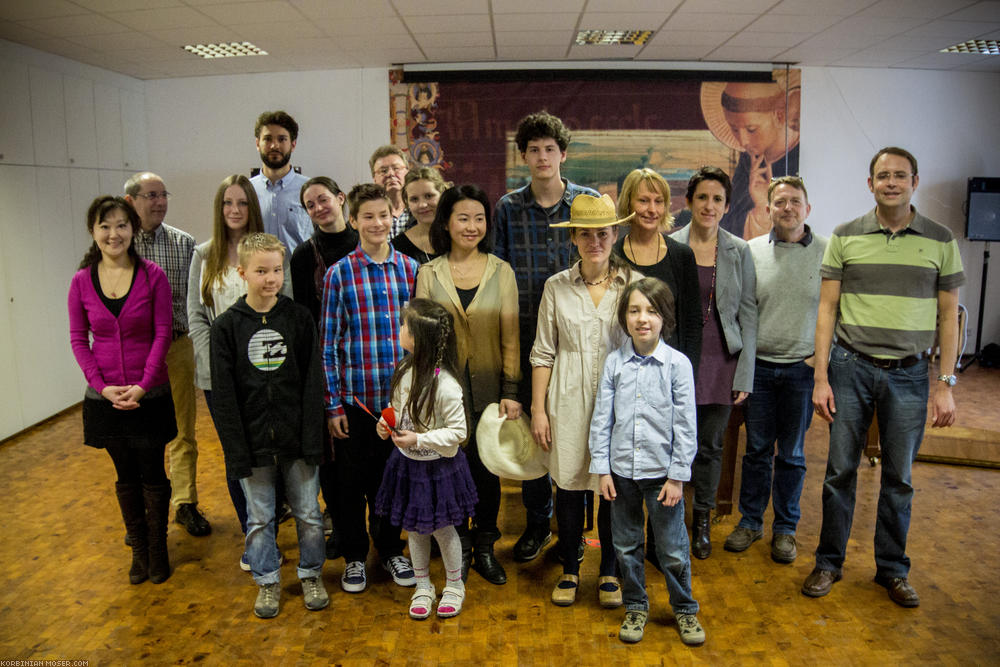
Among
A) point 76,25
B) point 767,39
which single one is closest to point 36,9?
point 76,25

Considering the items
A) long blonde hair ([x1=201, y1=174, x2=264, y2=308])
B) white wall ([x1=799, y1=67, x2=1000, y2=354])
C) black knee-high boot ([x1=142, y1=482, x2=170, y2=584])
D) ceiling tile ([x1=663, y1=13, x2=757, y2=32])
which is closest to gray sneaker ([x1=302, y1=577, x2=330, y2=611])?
black knee-high boot ([x1=142, y1=482, x2=170, y2=584])

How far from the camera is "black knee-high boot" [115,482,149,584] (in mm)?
2953

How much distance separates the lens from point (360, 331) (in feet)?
9.06

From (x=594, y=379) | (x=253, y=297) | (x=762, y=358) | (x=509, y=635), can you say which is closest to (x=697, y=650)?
(x=509, y=635)

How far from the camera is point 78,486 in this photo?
411cm

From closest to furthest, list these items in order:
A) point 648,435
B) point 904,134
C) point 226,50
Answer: point 648,435 < point 226,50 < point 904,134

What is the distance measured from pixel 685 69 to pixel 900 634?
567 cm

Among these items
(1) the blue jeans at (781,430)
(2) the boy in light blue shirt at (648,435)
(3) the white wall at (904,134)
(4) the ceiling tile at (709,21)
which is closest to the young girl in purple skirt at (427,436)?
(2) the boy in light blue shirt at (648,435)

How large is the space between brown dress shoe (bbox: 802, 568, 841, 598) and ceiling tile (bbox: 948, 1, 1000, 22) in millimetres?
4298

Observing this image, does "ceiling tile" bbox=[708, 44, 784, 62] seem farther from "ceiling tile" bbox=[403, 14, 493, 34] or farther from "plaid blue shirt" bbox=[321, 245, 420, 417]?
"plaid blue shirt" bbox=[321, 245, 420, 417]

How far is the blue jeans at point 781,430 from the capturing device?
315cm

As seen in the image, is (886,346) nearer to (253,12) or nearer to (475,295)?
(475,295)

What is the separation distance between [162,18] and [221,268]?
3.14 meters

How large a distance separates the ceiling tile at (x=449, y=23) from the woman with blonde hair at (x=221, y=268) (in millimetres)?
2869
